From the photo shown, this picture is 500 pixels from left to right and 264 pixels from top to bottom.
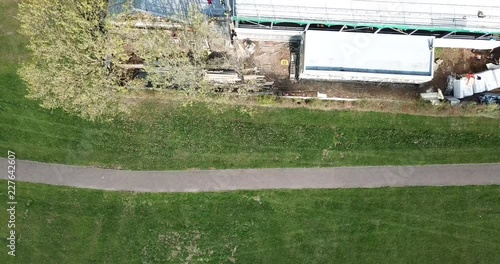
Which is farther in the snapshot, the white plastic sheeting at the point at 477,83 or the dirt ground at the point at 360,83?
the dirt ground at the point at 360,83

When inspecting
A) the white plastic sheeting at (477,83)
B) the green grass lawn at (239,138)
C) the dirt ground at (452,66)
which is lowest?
the green grass lawn at (239,138)

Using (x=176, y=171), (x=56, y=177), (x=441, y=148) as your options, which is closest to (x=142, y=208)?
(x=176, y=171)

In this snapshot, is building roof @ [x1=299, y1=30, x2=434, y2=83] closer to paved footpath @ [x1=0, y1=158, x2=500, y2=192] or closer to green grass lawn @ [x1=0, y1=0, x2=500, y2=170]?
green grass lawn @ [x1=0, y1=0, x2=500, y2=170]

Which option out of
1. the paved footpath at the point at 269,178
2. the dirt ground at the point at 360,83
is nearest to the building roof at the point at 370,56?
the dirt ground at the point at 360,83

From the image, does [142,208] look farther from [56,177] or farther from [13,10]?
[13,10]
